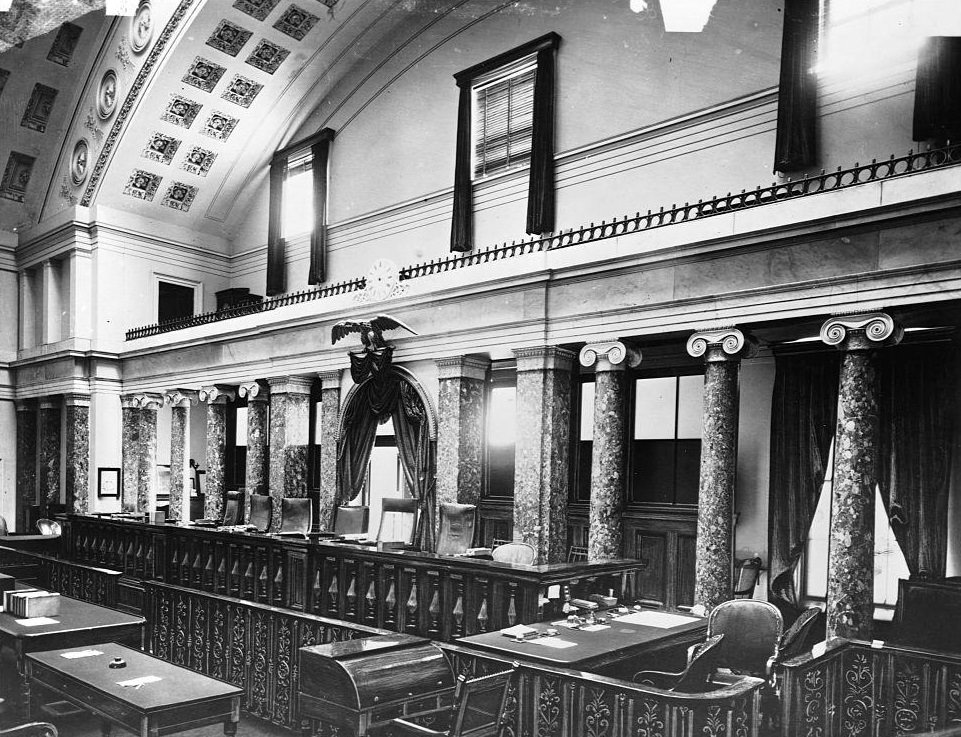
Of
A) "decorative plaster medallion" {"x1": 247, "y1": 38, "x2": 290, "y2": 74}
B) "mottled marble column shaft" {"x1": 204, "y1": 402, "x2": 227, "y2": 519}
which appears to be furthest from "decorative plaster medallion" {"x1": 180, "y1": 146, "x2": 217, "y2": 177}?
"mottled marble column shaft" {"x1": 204, "y1": 402, "x2": 227, "y2": 519}

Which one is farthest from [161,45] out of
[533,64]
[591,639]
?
[591,639]

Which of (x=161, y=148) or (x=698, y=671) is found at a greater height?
(x=161, y=148)

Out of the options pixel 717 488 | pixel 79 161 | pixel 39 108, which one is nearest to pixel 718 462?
pixel 717 488

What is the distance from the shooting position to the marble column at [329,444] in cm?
1199

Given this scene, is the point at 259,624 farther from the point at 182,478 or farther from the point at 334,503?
→ the point at 182,478

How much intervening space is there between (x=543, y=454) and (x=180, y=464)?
27.7ft

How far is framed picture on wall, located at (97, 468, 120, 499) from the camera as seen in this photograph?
1597cm

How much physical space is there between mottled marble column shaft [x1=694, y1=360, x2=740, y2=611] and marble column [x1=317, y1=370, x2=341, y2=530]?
19.3 ft

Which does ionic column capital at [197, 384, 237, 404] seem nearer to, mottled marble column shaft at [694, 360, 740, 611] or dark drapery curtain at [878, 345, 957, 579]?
mottled marble column shaft at [694, 360, 740, 611]

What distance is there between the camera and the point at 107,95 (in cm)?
1577

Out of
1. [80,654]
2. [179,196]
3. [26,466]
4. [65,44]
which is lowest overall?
[26,466]

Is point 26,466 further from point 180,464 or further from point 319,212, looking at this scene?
point 319,212

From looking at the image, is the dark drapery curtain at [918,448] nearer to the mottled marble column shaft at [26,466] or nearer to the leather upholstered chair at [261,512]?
the leather upholstered chair at [261,512]

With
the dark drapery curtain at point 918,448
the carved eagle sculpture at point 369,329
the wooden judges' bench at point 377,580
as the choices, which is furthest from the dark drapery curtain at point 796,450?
the carved eagle sculpture at point 369,329
